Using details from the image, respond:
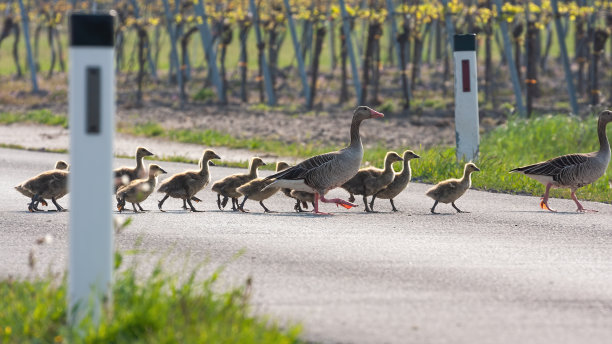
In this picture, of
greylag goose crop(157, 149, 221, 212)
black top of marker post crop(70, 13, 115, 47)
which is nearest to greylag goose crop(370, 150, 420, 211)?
greylag goose crop(157, 149, 221, 212)

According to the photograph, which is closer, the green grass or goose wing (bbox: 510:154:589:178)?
the green grass

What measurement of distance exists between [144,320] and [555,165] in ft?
23.9

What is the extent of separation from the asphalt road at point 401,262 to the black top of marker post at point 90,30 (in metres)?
1.80

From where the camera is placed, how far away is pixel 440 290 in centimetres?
618

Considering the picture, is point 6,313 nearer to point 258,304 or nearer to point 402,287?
point 258,304

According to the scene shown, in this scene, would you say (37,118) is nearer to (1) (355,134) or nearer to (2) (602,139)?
(1) (355,134)

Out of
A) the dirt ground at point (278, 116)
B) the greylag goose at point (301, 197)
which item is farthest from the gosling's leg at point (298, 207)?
the dirt ground at point (278, 116)

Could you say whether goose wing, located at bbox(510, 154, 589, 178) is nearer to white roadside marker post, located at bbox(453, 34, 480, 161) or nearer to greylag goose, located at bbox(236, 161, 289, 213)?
white roadside marker post, located at bbox(453, 34, 480, 161)

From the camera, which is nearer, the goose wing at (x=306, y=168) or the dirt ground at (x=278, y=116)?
the goose wing at (x=306, y=168)

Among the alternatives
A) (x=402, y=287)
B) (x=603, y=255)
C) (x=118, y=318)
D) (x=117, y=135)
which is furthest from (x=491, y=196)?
(x=117, y=135)

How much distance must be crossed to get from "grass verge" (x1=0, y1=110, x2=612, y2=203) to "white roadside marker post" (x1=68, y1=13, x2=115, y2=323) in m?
8.38

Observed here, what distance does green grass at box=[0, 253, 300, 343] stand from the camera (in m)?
4.61

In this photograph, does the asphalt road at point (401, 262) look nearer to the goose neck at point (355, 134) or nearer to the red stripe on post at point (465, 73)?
the goose neck at point (355, 134)

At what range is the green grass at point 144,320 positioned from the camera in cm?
461
